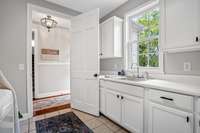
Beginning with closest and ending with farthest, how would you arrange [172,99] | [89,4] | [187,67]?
[172,99], [187,67], [89,4]

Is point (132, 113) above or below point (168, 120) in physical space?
below

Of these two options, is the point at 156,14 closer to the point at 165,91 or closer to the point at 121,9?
the point at 121,9

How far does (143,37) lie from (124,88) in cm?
127

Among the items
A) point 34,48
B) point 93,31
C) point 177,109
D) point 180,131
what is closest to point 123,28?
point 93,31

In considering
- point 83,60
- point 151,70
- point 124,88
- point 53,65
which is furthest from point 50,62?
point 151,70

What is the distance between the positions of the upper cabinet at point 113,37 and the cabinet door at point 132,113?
1229 mm

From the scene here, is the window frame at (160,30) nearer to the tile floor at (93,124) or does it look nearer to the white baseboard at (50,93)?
the tile floor at (93,124)

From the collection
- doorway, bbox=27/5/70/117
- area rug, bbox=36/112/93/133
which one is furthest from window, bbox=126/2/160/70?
doorway, bbox=27/5/70/117

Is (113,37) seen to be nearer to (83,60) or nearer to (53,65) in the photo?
(83,60)

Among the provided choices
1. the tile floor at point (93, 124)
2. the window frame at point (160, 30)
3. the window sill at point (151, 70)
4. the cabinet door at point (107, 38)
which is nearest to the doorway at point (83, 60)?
the tile floor at point (93, 124)

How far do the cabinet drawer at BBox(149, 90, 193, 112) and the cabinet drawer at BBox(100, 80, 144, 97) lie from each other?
0.17m

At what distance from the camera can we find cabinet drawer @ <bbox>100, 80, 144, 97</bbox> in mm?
1650

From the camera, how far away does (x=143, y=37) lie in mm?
2488

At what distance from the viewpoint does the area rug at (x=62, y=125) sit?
6.51ft
